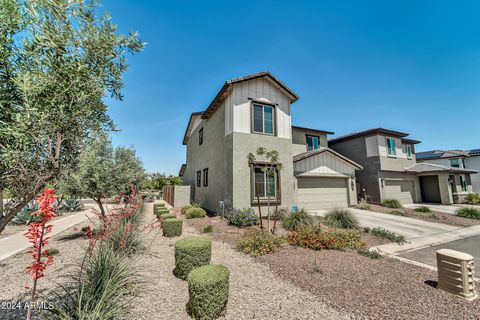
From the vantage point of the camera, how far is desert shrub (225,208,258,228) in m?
9.49

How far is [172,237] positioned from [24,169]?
6.72 meters

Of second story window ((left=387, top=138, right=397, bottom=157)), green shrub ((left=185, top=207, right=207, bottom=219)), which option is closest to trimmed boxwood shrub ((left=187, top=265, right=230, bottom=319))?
green shrub ((left=185, top=207, right=207, bottom=219))

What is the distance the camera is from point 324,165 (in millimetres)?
15148

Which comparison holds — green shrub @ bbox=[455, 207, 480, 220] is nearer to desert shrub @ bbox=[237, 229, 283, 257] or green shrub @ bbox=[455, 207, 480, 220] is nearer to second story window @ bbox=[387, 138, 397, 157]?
second story window @ bbox=[387, 138, 397, 157]

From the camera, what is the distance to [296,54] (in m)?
10.1

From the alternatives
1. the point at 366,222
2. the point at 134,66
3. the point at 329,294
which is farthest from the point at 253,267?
the point at 366,222

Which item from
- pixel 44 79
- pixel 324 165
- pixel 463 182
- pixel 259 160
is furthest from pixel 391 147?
pixel 44 79

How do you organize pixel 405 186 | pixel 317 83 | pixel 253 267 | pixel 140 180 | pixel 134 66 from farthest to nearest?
pixel 405 186 → pixel 317 83 → pixel 140 180 → pixel 253 267 → pixel 134 66

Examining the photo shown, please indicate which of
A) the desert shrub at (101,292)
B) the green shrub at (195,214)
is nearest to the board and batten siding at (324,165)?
the green shrub at (195,214)

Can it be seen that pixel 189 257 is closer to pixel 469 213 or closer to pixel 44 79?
pixel 44 79

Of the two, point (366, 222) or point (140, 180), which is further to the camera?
point (366, 222)

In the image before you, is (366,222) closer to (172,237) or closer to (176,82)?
(172,237)

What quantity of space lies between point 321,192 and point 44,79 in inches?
618

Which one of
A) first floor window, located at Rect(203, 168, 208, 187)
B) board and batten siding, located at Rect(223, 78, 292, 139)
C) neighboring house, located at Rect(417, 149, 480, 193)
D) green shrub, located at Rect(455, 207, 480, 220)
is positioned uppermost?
board and batten siding, located at Rect(223, 78, 292, 139)
